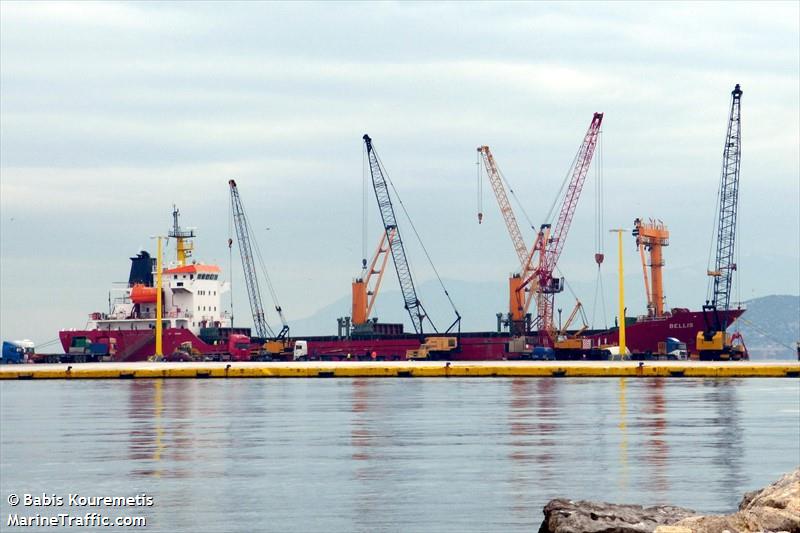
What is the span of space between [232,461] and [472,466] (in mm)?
5981

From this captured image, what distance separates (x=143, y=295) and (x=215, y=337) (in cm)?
904

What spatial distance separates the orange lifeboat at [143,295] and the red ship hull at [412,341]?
11.7ft

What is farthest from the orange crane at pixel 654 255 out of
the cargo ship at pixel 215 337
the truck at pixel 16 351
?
the truck at pixel 16 351

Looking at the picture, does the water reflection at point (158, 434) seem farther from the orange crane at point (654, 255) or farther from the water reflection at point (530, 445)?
the orange crane at point (654, 255)

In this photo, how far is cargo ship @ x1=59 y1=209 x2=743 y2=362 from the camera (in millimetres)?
130625

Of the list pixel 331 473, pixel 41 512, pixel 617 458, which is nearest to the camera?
pixel 41 512

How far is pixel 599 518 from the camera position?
15.2m

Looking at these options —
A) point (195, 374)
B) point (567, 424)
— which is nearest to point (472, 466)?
point (567, 424)

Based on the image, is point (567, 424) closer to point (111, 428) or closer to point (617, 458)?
point (617, 458)

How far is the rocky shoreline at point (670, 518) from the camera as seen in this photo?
47.3 ft

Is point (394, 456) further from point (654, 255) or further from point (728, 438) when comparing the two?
point (654, 255)

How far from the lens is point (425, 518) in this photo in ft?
69.3

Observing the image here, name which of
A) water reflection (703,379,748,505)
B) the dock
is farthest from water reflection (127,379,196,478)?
the dock

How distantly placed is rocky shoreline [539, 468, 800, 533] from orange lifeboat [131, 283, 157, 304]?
123 m
